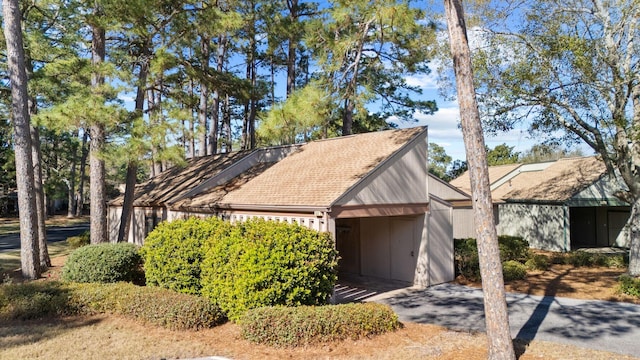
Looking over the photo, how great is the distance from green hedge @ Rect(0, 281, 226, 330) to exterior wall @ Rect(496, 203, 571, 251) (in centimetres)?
1845

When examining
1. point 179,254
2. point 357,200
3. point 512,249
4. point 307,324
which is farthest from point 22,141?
point 512,249

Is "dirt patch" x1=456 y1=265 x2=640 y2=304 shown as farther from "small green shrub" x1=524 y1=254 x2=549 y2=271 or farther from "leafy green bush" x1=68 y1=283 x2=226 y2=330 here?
"leafy green bush" x1=68 y1=283 x2=226 y2=330

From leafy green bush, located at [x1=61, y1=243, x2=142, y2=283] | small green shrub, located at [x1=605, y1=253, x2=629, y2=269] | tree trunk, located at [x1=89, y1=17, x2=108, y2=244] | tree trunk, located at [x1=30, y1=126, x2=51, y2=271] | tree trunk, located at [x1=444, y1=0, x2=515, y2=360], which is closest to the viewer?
tree trunk, located at [x1=444, y1=0, x2=515, y2=360]

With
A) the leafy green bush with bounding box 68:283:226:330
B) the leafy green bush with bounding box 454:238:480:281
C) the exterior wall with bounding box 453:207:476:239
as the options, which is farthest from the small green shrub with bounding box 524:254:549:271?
the leafy green bush with bounding box 68:283:226:330

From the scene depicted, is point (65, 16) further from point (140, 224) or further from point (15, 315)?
point (15, 315)

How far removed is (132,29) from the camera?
14.1 metres

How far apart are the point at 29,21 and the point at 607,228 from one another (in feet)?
94.8

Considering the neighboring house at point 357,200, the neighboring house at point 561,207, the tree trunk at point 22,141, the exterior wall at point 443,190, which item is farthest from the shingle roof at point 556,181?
the tree trunk at point 22,141

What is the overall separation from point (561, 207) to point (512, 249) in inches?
242

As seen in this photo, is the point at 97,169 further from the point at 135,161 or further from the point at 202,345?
the point at 202,345

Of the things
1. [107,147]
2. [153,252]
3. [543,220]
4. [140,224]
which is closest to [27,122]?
[107,147]

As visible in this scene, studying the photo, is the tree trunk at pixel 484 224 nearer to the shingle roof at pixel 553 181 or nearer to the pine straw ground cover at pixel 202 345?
the pine straw ground cover at pixel 202 345

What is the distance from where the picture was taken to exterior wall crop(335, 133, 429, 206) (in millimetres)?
11406

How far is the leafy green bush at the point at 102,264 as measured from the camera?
438 inches
